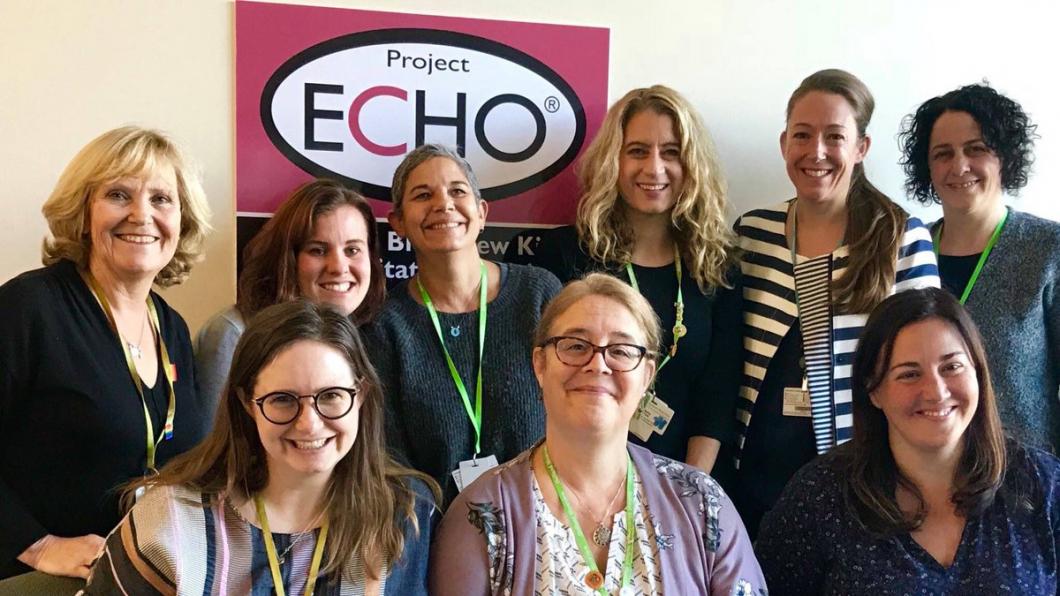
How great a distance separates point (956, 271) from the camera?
9.74ft

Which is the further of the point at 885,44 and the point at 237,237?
the point at 885,44

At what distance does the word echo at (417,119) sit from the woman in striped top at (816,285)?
862mm

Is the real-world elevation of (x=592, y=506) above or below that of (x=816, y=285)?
below

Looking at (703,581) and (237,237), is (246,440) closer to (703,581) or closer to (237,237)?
(703,581)

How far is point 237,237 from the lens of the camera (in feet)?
9.30

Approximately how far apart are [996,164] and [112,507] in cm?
280

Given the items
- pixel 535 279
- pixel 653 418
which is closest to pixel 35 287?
pixel 535 279

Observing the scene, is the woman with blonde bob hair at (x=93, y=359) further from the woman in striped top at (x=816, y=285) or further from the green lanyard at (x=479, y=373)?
the woman in striped top at (x=816, y=285)

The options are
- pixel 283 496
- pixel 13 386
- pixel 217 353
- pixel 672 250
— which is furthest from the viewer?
pixel 672 250

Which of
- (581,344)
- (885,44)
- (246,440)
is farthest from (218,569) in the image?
(885,44)

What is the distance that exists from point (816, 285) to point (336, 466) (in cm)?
157

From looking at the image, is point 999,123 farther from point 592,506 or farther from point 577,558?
point 577,558

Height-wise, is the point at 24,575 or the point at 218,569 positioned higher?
the point at 218,569

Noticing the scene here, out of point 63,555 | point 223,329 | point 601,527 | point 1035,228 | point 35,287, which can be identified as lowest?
point 63,555
